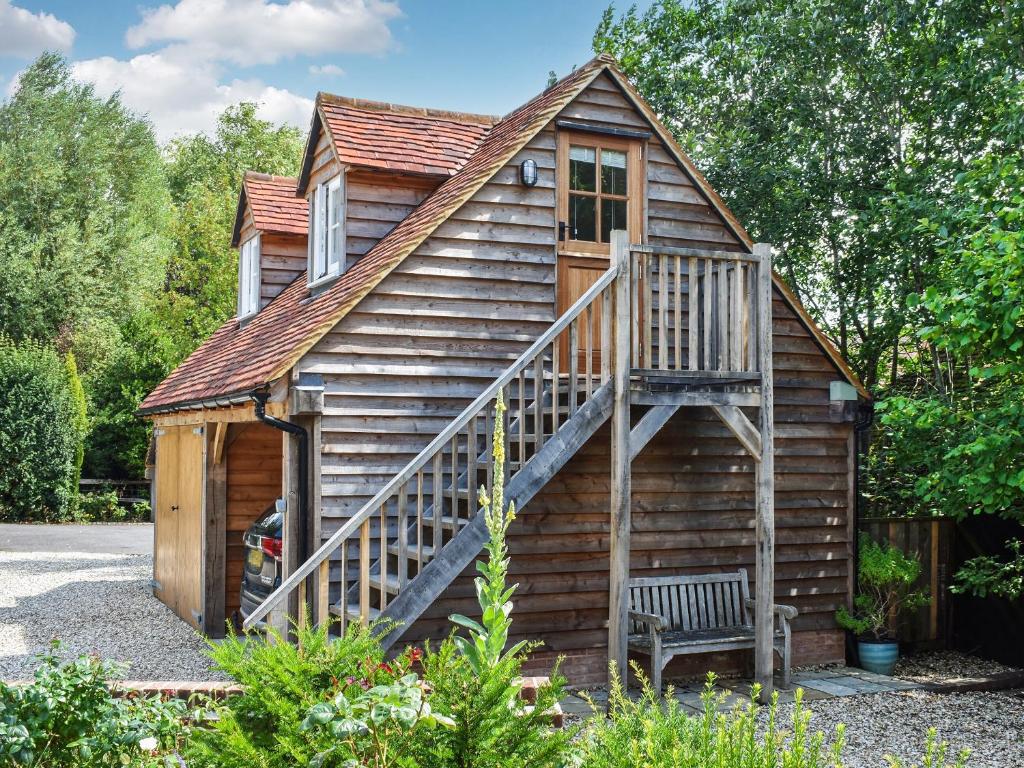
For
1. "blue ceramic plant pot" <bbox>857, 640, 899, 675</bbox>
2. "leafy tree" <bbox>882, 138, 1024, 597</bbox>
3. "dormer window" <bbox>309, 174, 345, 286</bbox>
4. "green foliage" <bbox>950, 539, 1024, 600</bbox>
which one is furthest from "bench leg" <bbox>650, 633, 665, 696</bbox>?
"dormer window" <bbox>309, 174, 345, 286</bbox>

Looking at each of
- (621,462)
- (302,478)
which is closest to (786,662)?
(621,462)

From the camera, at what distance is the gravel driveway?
962 cm

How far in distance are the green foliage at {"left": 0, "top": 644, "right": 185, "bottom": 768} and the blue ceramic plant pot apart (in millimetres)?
7606

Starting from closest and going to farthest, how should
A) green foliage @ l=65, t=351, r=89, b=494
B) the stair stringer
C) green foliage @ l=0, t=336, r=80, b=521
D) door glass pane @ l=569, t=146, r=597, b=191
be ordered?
1. the stair stringer
2. door glass pane @ l=569, t=146, r=597, b=191
3. green foliage @ l=0, t=336, r=80, b=521
4. green foliage @ l=65, t=351, r=89, b=494

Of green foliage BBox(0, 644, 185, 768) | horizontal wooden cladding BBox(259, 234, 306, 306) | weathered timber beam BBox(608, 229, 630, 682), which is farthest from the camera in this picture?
horizontal wooden cladding BBox(259, 234, 306, 306)

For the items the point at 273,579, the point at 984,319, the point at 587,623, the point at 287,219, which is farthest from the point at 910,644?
the point at 287,219

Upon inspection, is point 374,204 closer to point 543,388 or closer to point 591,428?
point 543,388

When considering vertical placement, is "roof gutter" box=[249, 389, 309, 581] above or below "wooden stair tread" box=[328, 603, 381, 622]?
above

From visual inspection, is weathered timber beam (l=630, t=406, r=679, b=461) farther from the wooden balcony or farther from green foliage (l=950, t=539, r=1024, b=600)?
green foliage (l=950, t=539, r=1024, b=600)

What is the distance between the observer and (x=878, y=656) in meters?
9.91

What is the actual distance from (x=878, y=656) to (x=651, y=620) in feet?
10.3

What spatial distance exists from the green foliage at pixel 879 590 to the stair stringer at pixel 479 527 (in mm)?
3971

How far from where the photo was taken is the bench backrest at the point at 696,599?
29.6 feet

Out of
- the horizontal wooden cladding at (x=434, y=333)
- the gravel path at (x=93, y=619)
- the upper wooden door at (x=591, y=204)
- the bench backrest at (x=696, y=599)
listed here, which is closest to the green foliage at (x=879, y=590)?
the bench backrest at (x=696, y=599)
